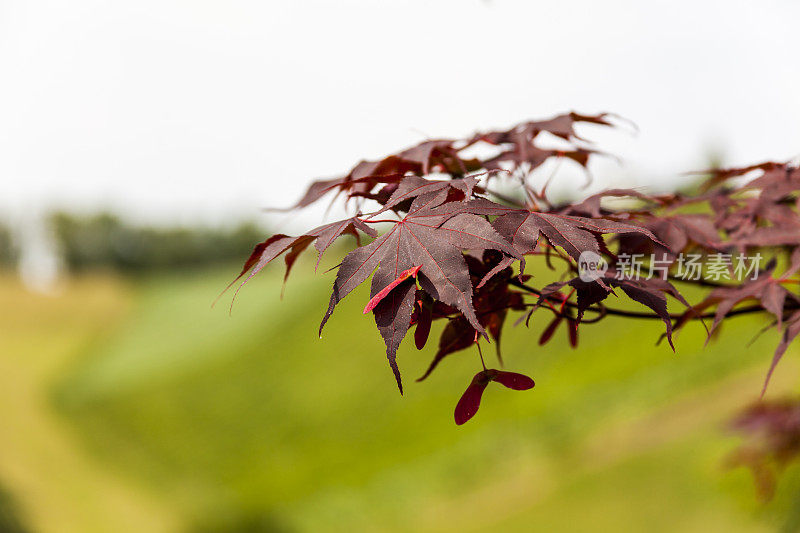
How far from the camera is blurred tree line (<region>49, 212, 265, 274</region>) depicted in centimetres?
4462

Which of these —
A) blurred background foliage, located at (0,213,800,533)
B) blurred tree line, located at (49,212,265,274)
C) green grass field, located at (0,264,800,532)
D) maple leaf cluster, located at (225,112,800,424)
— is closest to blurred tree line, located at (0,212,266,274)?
blurred tree line, located at (49,212,265,274)

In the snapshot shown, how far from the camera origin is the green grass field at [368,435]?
6.19m

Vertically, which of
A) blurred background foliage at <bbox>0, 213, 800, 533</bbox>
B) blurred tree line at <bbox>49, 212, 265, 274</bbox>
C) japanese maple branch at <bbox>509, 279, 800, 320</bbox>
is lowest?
blurred tree line at <bbox>49, 212, 265, 274</bbox>

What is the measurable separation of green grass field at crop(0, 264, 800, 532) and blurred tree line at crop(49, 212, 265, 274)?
2735 centimetres

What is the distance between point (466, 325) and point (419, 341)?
7.3 inches

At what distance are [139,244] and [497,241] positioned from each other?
49.7 meters

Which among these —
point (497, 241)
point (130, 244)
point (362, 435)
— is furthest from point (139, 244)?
point (497, 241)

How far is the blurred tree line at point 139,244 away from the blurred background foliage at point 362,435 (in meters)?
26.2

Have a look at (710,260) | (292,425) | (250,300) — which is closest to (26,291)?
(250,300)

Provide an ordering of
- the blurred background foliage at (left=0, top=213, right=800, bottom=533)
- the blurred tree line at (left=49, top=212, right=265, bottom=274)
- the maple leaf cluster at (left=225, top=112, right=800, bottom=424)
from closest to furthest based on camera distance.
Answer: the maple leaf cluster at (left=225, top=112, right=800, bottom=424)
the blurred background foliage at (left=0, top=213, right=800, bottom=533)
the blurred tree line at (left=49, top=212, right=265, bottom=274)

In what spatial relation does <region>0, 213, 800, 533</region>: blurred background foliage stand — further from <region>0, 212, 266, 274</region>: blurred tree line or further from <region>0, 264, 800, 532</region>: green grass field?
<region>0, 212, 266, 274</region>: blurred tree line

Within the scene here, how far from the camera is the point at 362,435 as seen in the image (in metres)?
11.2

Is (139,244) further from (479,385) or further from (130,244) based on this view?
(479,385)

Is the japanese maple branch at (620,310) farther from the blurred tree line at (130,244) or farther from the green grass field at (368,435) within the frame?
the blurred tree line at (130,244)
